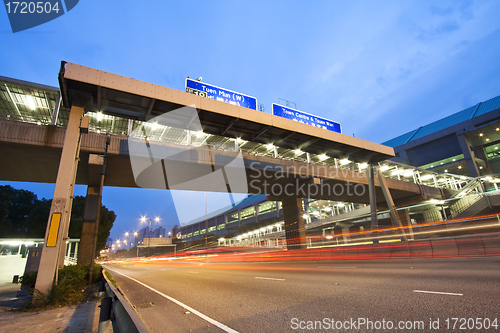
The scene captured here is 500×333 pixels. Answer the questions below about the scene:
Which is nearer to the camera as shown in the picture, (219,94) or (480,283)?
(480,283)

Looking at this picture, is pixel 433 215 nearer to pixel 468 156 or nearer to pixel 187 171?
pixel 468 156

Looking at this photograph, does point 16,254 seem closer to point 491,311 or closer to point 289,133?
point 289,133

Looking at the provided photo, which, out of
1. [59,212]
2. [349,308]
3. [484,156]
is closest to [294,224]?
[59,212]

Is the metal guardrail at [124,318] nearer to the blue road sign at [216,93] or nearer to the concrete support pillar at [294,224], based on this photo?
the blue road sign at [216,93]

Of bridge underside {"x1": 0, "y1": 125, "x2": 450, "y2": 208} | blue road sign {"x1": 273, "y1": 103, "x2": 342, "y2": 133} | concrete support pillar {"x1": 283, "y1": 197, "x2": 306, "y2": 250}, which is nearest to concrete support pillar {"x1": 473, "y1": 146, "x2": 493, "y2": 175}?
bridge underside {"x1": 0, "y1": 125, "x2": 450, "y2": 208}

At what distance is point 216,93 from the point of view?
1955 cm

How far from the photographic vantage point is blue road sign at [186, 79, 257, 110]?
18.6m

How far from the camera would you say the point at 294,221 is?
99.8ft

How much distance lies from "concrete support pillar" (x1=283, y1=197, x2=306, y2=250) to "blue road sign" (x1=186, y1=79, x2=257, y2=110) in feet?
48.4

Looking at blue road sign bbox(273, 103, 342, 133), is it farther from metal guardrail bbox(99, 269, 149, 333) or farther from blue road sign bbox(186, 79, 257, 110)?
metal guardrail bbox(99, 269, 149, 333)

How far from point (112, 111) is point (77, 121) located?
1582 millimetres

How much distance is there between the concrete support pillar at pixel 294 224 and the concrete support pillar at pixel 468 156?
2133 inches

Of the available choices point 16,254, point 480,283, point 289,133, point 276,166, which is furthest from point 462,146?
point 16,254

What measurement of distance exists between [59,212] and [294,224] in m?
24.3
